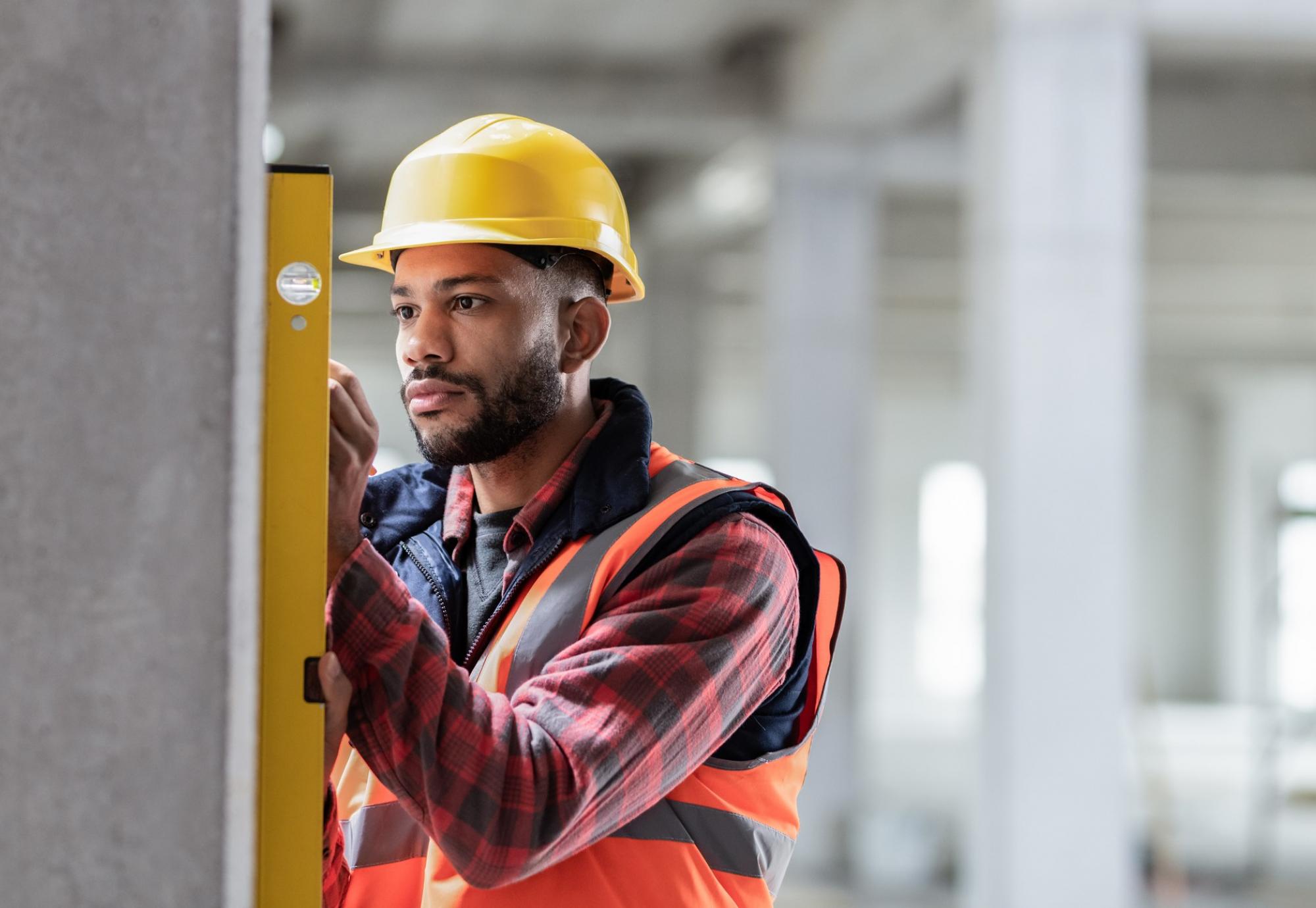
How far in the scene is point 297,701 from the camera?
55.4 inches

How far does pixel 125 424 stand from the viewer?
1181 mm

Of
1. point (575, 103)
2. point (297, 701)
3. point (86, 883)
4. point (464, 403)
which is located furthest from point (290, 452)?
point (575, 103)

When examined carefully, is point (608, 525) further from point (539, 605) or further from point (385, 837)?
point (385, 837)

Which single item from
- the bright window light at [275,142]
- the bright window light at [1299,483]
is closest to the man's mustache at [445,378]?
the bright window light at [275,142]

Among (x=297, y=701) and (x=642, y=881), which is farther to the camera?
(x=642, y=881)

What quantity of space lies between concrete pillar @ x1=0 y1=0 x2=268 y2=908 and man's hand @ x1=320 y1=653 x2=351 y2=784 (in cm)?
22

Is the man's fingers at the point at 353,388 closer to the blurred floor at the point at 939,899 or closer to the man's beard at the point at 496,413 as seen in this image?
the man's beard at the point at 496,413

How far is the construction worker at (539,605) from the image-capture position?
1.49 m

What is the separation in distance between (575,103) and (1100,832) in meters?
6.60

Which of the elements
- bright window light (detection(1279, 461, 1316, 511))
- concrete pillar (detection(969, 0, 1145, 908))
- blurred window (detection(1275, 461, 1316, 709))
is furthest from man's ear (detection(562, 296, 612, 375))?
bright window light (detection(1279, 461, 1316, 511))

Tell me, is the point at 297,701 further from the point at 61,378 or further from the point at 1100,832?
the point at 1100,832

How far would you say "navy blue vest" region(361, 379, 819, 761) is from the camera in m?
1.94

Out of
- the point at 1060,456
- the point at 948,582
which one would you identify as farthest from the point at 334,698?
the point at 948,582

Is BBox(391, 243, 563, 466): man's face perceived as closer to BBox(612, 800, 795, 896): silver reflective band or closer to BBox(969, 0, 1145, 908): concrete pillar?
BBox(612, 800, 795, 896): silver reflective band
